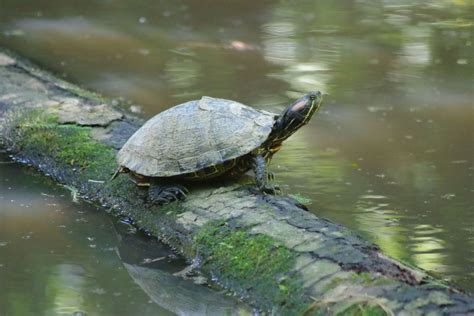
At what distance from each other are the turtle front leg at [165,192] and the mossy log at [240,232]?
0.17ft

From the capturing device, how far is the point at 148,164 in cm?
529

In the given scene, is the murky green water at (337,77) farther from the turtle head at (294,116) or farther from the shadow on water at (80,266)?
the shadow on water at (80,266)

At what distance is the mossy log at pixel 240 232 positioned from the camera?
3984 mm

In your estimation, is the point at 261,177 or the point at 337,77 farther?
the point at 337,77

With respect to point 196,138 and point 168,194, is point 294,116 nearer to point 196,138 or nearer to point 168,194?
point 196,138

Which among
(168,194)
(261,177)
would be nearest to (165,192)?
(168,194)

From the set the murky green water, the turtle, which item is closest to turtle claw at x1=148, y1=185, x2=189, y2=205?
the turtle

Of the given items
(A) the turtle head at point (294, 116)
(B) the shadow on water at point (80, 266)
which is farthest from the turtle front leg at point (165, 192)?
(A) the turtle head at point (294, 116)

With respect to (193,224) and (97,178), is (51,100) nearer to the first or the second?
(97,178)

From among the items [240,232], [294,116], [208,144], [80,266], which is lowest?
[80,266]

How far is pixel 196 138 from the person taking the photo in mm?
5219

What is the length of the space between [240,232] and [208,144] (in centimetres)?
65

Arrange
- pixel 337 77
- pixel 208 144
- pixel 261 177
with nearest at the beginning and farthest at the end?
1. pixel 261 177
2. pixel 208 144
3. pixel 337 77

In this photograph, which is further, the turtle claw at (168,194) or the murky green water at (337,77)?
the murky green water at (337,77)
